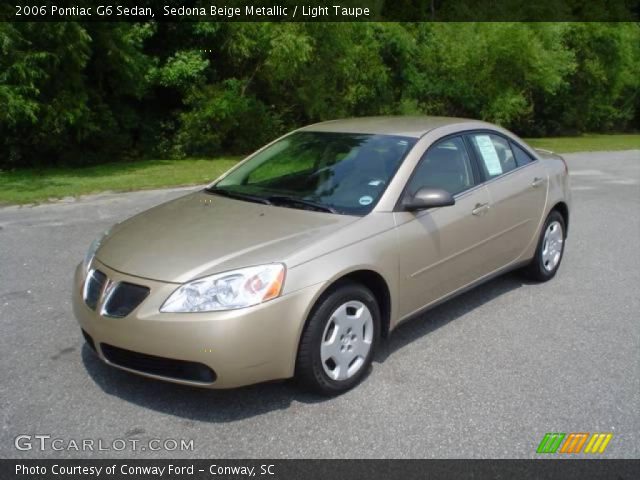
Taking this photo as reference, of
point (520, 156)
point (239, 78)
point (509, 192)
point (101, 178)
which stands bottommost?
point (101, 178)

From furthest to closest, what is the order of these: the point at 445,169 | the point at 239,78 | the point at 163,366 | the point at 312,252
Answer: the point at 239,78, the point at 445,169, the point at 312,252, the point at 163,366

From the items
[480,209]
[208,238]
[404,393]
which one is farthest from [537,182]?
[208,238]

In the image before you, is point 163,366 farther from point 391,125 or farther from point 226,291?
point 391,125

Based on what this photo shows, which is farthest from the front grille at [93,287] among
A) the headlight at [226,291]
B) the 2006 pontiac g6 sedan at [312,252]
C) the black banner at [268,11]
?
the black banner at [268,11]

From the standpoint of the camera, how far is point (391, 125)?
17.1 ft

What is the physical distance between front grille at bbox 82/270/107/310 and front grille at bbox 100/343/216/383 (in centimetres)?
27

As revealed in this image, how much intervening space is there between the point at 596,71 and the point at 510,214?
89.7ft

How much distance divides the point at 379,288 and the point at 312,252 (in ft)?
2.25

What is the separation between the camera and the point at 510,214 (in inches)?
211

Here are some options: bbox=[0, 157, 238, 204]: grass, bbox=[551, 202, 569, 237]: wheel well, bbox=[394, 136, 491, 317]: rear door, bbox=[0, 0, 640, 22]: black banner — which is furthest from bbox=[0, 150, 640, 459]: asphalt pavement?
bbox=[0, 0, 640, 22]: black banner

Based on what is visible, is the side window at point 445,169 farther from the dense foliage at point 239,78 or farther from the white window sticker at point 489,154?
the dense foliage at point 239,78

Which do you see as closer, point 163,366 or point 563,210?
point 163,366

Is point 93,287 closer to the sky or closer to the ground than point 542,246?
closer to the sky

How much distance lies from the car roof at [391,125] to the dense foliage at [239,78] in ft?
31.5
